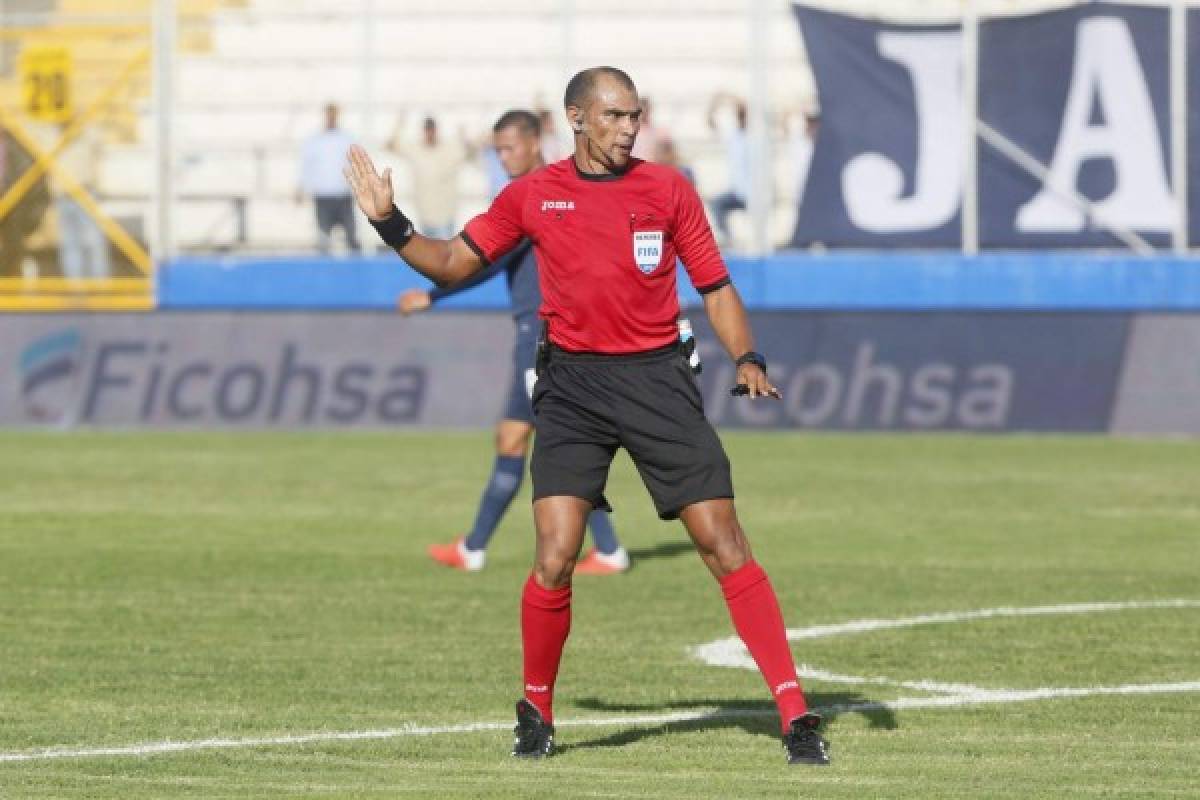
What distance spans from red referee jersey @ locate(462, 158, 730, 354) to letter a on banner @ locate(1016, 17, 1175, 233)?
1935 cm

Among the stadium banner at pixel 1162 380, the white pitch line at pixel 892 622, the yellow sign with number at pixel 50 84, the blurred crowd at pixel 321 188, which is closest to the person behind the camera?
the white pitch line at pixel 892 622

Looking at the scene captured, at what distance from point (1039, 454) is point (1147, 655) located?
11783 millimetres

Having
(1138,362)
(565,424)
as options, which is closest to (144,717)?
(565,424)

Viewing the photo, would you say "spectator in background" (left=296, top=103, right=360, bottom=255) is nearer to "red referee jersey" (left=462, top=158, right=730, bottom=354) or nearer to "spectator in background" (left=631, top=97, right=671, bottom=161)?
"spectator in background" (left=631, top=97, right=671, bottom=161)

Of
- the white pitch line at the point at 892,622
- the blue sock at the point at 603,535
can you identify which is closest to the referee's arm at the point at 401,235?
the white pitch line at the point at 892,622

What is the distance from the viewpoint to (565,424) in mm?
8703

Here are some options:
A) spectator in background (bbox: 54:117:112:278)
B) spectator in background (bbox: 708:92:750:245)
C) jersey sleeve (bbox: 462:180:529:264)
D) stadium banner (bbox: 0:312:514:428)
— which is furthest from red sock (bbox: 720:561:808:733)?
spectator in background (bbox: 54:117:112:278)

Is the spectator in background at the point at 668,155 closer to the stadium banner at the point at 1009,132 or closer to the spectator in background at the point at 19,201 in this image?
the stadium banner at the point at 1009,132

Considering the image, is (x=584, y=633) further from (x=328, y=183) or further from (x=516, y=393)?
(x=328, y=183)

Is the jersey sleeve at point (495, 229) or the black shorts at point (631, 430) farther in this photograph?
the jersey sleeve at point (495, 229)

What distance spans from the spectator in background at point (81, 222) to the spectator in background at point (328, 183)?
7.56 feet

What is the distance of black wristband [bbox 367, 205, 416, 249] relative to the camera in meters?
8.54

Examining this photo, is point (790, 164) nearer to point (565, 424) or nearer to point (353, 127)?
point (353, 127)

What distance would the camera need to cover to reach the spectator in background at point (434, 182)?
29375 millimetres
